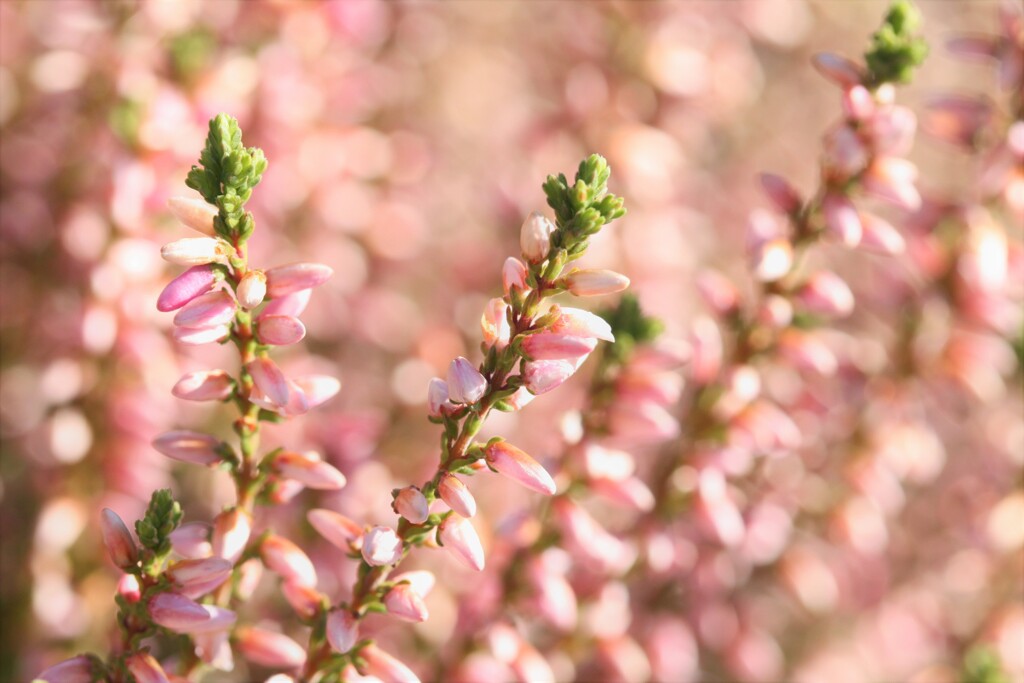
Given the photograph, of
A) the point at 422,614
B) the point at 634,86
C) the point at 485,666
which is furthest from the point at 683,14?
the point at 422,614

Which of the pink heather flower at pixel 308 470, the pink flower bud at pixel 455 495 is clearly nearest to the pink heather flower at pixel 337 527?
the pink heather flower at pixel 308 470

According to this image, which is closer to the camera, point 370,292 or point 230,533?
point 230,533

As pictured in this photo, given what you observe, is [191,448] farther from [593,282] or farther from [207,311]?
[593,282]

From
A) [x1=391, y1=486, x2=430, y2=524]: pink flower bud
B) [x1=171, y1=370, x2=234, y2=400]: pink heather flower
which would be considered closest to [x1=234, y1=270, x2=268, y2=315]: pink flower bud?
[x1=171, y1=370, x2=234, y2=400]: pink heather flower

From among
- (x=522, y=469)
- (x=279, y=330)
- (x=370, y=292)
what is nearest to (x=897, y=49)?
(x=522, y=469)

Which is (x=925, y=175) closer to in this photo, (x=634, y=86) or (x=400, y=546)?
(x=634, y=86)

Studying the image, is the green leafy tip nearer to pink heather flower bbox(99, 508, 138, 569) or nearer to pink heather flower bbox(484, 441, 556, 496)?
pink heather flower bbox(484, 441, 556, 496)
